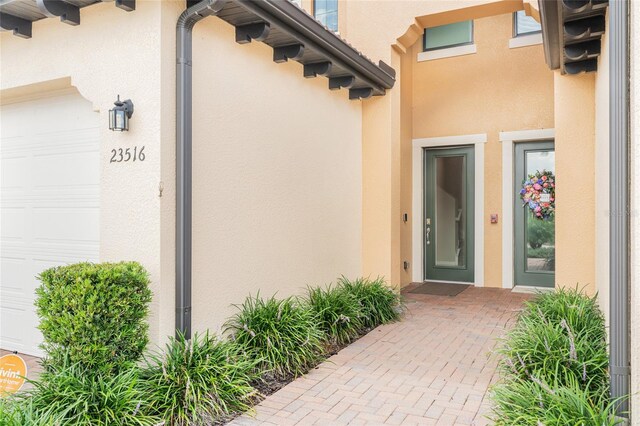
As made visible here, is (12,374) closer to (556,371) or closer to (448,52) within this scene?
(556,371)

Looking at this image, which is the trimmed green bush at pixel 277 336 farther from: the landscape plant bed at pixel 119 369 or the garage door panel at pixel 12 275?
the garage door panel at pixel 12 275

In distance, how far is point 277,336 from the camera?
4.49 meters

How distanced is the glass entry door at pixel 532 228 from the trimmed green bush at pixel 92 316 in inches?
272

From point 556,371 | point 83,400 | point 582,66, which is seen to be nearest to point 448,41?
point 582,66

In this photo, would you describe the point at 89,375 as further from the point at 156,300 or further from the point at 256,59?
the point at 256,59

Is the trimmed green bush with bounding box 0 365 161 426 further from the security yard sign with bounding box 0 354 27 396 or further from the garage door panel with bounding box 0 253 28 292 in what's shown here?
the garage door panel with bounding box 0 253 28 292

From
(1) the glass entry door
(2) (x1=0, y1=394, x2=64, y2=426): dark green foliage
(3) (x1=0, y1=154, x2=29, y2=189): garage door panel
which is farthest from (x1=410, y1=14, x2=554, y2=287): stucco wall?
(2) (x1=0, y1=394, x2=64, y2=426): dark green foliage

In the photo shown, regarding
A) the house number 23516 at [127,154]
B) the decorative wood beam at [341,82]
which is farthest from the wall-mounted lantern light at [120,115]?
the decorative wood beam at [341,82]

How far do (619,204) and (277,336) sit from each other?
9.96 ft

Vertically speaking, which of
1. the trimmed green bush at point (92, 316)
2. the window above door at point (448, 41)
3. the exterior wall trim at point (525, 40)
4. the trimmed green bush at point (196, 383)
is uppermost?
the window above door at point (448, 41)

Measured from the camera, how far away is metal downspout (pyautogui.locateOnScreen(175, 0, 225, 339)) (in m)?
4.02

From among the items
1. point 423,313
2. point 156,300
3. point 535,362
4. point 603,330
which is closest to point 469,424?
point 535,362

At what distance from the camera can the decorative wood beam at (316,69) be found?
588 cm

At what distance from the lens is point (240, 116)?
4.86 meters
